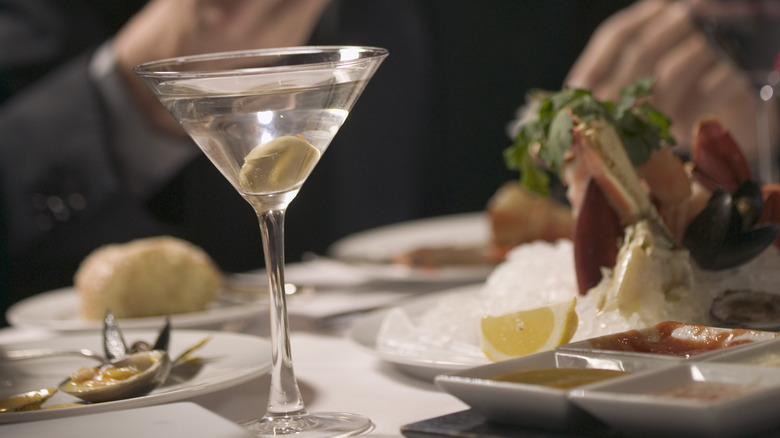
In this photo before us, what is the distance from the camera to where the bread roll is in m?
1.65

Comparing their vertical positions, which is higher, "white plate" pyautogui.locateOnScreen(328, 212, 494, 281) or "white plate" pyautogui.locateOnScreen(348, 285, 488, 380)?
"white plate" pyautogui.locateOnScreen(328, 212, 494, 281)

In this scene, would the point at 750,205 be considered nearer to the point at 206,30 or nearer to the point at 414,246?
the point at 414,246

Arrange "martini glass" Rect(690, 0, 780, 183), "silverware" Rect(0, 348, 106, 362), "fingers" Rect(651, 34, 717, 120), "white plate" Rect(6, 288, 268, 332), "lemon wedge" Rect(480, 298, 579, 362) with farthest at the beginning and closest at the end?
"fingers" Rect(651, 34, 717, 120) → "martini glass" Rect(690, 0, 780, 183) → "white plate" Rect(6, 288, 268, 332) → "silverware" Rect(0, 348, 106, 362) → "lemon wedge" Rect(480, 298, 579, 362)

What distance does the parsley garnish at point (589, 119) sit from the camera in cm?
113

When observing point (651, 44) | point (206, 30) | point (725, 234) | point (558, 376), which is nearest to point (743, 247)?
point (725, 234)

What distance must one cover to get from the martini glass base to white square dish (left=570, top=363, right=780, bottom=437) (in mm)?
274

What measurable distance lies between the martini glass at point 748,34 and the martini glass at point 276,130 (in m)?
1.15

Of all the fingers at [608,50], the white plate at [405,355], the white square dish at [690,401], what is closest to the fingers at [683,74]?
the fingers at [608,50]

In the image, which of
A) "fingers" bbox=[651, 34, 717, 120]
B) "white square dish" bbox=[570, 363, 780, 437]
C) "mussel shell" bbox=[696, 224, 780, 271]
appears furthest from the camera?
"fingers" bbox=[651, 34, 717, 120]

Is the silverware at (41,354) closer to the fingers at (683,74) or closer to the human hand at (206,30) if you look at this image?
the human hand at (206,30)

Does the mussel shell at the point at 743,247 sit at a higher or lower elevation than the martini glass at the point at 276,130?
lower

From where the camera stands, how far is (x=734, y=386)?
2.28 ft

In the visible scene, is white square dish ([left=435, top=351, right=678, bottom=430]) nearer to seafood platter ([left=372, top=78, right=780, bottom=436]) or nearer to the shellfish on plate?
seafood platter ([left=372, top=78, right=780, bottom=436])

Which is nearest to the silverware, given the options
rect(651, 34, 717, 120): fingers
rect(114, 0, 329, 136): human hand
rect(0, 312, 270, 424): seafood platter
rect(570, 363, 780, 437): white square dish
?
rect(0, 312, 270, 424): seafood platter
